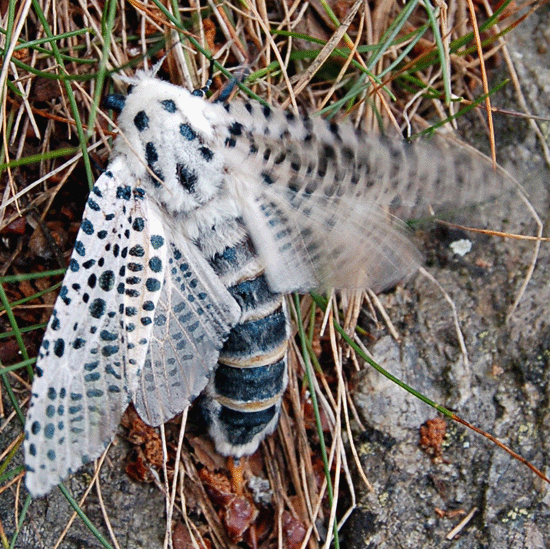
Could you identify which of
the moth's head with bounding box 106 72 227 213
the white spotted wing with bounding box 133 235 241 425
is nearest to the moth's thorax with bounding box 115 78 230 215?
the moth's head with bounding box 106 72 227 213

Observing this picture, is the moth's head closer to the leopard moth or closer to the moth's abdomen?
the leopard moth

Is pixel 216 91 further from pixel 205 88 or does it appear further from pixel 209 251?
pixel 209 251

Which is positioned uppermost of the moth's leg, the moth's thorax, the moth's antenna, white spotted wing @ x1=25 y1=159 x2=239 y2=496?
the moth's antenna

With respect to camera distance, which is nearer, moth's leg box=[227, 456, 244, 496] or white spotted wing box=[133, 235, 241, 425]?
white spotted wing box=[133, 235, 241, 425]

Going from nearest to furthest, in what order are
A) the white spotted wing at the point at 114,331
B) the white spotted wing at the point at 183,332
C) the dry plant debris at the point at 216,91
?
the white spotted wing at the point at 114,331
the white spotted wing at the point at 183,332
the dry plant debris at the point at 216,91

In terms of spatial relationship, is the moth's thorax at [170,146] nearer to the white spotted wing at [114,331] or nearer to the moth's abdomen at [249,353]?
the white spotted wing at [114,331]

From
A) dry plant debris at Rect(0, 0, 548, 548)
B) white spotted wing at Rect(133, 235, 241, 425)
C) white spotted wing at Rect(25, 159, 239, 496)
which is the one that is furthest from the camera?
dry plant debris at Rect(0, 0, 548, 548)

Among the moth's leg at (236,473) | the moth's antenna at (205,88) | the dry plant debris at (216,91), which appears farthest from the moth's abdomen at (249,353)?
the moth's antenna at (205,88)
